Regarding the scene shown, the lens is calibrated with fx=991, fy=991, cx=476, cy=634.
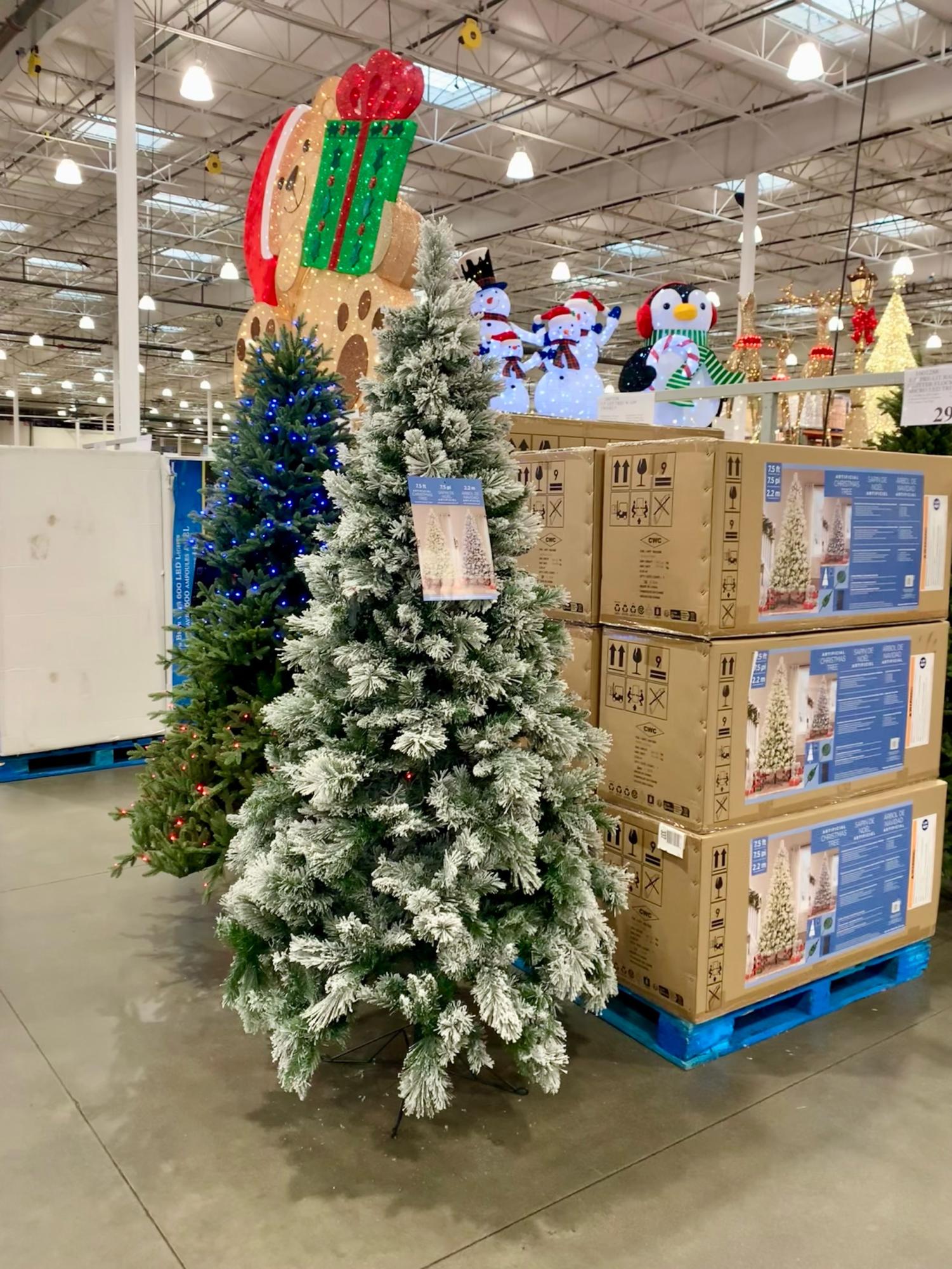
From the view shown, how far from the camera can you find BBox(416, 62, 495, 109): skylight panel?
966cm

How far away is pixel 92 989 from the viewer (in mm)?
2992

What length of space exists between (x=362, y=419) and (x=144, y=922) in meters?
2.10

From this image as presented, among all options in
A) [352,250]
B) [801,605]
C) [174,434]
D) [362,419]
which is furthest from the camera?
[174,434]

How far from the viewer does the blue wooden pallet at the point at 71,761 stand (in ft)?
17.2

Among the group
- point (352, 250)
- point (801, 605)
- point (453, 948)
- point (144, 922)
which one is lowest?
point (144, 922)

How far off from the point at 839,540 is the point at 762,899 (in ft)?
3.29

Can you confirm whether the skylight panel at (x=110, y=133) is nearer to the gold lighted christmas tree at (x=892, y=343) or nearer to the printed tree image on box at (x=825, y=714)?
the gold lighted christmas tree at (x=892, y=343)

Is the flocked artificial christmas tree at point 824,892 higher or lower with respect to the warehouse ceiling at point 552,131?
lower

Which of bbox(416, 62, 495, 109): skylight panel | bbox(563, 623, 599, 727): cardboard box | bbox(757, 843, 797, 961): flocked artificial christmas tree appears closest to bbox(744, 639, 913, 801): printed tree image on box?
bbox(757, 843, 797, 961): flocked artificial christmas tree

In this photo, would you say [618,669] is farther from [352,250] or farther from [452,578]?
[352,250]

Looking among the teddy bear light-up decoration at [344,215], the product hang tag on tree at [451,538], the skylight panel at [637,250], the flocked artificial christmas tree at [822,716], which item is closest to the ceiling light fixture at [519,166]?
the teddy bear light-up decoration at [344,215]

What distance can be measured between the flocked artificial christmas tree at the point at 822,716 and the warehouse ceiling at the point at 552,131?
3849 mm

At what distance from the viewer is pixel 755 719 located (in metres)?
2.59

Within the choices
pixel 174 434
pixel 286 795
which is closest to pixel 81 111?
pixel 286 795
